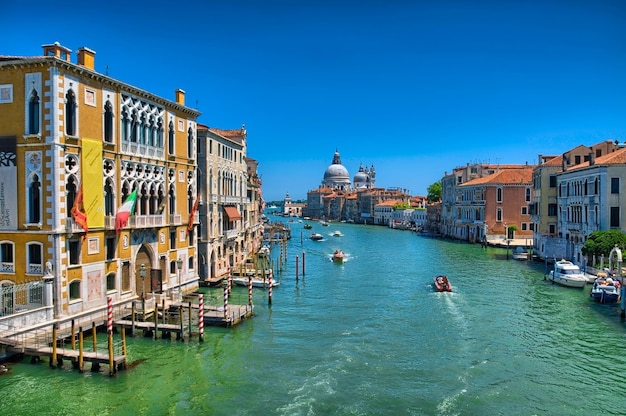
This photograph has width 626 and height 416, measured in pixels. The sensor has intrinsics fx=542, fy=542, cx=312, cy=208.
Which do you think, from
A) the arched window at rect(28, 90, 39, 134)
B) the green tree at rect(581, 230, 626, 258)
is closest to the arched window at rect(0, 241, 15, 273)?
the arched window at rect(28, 90, 39, 134)

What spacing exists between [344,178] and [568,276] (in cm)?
12940

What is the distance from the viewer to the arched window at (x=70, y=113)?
15.3 m

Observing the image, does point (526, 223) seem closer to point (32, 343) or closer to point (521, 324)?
point (521, 324)

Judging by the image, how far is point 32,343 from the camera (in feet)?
45.7

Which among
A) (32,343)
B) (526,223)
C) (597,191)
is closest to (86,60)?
(32,343)

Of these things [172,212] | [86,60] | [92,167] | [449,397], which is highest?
[86,60]

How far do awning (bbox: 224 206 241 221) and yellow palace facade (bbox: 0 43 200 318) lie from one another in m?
8.89

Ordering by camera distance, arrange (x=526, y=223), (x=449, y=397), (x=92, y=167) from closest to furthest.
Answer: (x=449, y=397) → (x=92, y=167) → (x=526, y=223)

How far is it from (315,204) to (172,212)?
11980cm

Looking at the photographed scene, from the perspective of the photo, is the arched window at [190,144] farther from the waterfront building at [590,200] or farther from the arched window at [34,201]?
the waterfront building at [590,200]

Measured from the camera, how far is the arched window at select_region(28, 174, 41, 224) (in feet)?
49.5

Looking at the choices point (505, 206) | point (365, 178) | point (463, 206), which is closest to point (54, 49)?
point (505, 206)

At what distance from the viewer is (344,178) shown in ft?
506

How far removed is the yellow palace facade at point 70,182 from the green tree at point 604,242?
20.4m
